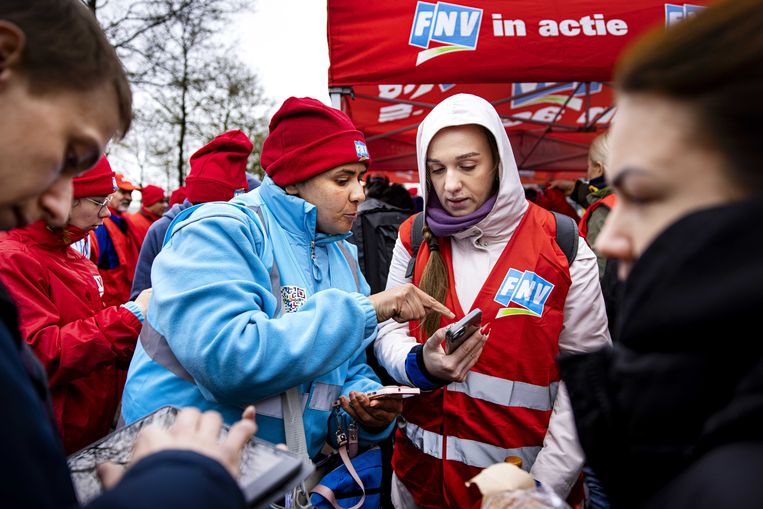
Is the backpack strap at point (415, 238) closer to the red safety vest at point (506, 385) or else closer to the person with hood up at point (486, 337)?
the person with hood up at point (486, 337)

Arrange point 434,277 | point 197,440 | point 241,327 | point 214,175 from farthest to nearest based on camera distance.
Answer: point 214,175 → point 434,277 → point 241,327 → point 197,440

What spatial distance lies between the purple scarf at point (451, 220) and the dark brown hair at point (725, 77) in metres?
1.44

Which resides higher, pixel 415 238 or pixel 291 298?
pixel 415 238

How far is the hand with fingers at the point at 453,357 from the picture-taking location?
189cm

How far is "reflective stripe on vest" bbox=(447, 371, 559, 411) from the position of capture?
6.47 ft

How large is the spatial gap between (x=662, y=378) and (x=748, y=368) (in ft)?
0.32

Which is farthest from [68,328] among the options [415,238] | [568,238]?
[568,238]

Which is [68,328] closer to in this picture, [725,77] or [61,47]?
[61,47]

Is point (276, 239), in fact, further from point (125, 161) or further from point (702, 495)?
point (125, 161)

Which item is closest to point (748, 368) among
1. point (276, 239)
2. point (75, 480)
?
point (75, 480)

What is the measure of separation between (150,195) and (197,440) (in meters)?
7.71

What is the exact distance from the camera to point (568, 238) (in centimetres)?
207

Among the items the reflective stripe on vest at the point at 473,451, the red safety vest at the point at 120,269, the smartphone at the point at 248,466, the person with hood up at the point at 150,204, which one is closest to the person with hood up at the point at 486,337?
the reflective stripe on vest at the point at 473,451

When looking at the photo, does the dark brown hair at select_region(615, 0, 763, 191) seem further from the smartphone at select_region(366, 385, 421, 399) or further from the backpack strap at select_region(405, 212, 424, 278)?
the backpack strap at select_region(405, 212, 424, 278)
